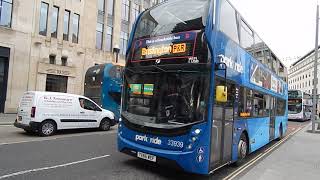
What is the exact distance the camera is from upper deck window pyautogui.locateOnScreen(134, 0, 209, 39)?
7600 mm

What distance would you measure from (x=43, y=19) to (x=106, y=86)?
10192mm

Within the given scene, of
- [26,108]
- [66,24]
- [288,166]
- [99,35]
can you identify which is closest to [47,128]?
[26,108]

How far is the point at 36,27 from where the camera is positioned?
26562 mm

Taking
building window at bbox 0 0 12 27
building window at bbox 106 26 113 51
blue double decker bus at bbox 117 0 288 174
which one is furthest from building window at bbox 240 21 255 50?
building window at bbox 106 26 113 51

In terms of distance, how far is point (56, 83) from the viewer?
2833 centimetres

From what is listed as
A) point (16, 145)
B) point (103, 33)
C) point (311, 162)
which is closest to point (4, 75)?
point (103, 33)

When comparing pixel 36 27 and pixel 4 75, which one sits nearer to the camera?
pixel 4 75

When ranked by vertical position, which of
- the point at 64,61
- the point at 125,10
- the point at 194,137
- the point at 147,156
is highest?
the point at 125,10

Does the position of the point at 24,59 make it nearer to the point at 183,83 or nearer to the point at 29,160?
the point at 29,160

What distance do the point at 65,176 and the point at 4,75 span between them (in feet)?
65.9

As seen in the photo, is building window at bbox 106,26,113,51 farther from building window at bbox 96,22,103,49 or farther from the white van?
the white van

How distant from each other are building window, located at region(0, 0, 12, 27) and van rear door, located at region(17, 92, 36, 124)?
12.8 meters

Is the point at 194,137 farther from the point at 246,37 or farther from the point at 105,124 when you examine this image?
the point at 105,124

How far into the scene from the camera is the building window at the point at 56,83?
1089 inches
